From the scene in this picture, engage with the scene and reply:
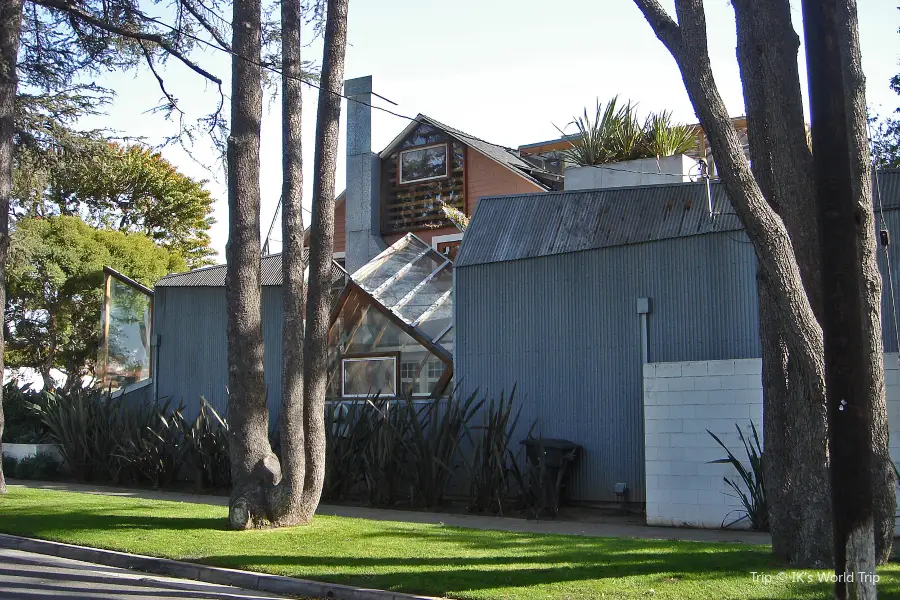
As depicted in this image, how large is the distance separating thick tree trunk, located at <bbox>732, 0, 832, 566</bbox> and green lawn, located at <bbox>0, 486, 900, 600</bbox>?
458 millimetres

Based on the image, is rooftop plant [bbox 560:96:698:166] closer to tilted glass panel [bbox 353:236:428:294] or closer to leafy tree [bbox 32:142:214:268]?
tilted glass panel [bbox 353:236:428:294]

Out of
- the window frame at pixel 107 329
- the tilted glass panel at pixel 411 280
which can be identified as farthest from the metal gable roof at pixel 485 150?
the window frame at pixel 107 329

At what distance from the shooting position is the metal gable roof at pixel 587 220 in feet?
43.7

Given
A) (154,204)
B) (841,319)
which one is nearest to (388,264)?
(841,319)

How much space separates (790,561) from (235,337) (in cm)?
665

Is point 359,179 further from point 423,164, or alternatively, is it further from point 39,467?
point 39,467

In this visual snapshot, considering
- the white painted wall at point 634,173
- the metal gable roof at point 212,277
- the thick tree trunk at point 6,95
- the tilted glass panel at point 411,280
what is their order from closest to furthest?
the thick tree trunk at point 6,95 < the white painted wall at point 634,173 < the tilted glass panel at point 411,280 < the metal gable roof at point 212,277

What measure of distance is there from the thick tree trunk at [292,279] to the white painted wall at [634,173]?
584 cm

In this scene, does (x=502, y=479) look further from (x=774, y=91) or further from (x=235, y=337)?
(x=774, y=91)

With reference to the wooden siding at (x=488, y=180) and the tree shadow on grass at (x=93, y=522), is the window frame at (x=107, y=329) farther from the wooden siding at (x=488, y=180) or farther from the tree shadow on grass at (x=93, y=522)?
the wooden siding at (x=488, y=180)

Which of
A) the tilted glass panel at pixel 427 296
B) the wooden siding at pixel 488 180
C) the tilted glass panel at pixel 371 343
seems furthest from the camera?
the wooden siding at pixel 488 180

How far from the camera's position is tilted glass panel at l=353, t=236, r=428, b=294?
1761cm

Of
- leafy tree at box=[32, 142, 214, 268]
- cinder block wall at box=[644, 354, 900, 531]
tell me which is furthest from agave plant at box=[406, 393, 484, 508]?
leafy tree at box=[32, 142, 214, 268]

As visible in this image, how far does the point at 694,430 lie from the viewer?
12.3 metres
